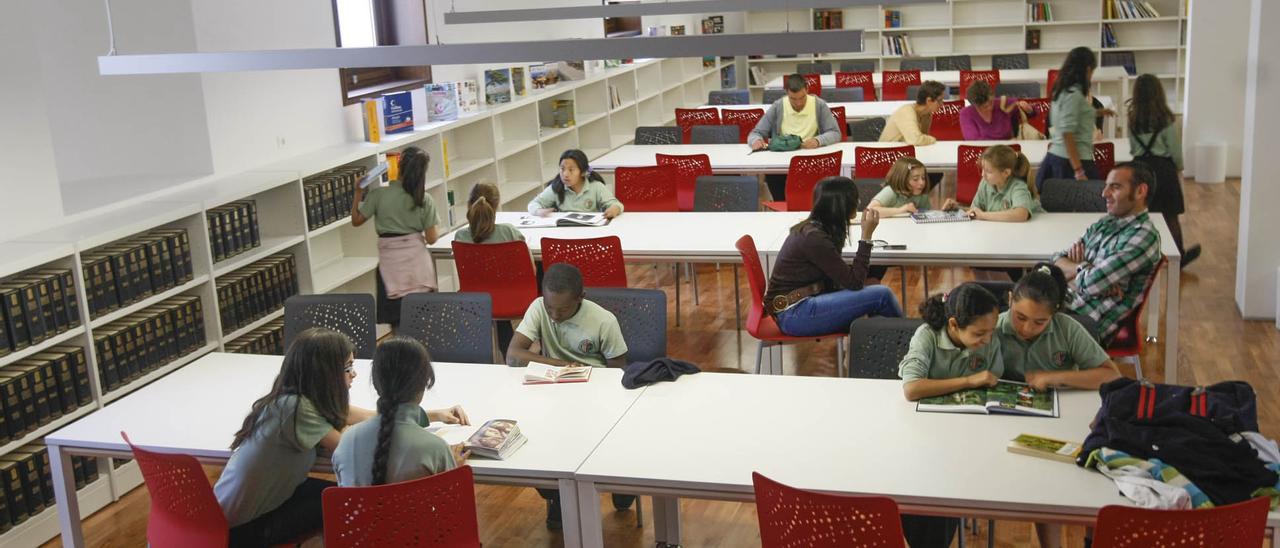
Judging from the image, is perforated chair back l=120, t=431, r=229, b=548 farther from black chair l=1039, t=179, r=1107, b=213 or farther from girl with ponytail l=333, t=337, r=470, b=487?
black chair l=1039, t=179, r=1107, b=213

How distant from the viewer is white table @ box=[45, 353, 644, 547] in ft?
11.4

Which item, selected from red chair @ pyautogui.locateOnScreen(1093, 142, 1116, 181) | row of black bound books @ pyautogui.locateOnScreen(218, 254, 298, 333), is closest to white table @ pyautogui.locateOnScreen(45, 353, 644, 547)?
row of black bound books @ pyautogui.locateOnScreen(218, 254, 298, 333)

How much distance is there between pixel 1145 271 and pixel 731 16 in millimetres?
10895

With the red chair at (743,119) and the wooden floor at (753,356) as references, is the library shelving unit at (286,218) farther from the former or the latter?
the red chair at (743,119)

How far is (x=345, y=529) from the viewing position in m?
3.13

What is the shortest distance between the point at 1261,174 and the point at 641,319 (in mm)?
3815

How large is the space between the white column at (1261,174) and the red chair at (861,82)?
228 inches

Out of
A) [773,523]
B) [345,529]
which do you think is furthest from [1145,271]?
[345,529]

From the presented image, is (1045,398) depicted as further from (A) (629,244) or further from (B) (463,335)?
(A) (629,244)

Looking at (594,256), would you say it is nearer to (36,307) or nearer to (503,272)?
(503,272)

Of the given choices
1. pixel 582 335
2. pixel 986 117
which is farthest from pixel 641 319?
pixel 986 117

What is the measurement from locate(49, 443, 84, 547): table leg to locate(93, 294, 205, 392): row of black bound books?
1217 mm

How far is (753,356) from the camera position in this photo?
6527mm

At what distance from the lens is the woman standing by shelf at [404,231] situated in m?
6.20
